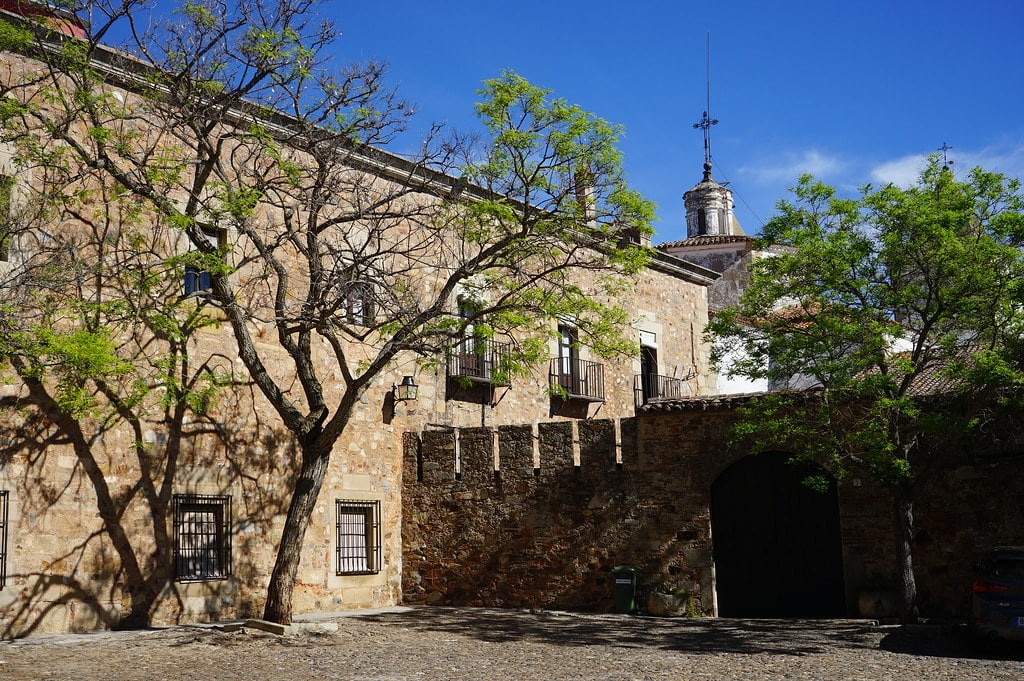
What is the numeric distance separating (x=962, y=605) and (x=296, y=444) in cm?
867

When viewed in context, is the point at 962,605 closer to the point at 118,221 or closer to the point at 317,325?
the point at 317,325

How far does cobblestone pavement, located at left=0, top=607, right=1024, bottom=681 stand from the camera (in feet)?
29.4

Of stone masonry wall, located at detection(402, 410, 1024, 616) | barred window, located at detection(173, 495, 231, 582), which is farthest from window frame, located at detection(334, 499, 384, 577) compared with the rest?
barred window, located at detection(173, 495, 231, 582)

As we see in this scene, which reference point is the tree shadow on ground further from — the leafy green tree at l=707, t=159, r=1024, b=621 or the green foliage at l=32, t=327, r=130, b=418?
the green foliage at l=32, t=327, r=130, b=418

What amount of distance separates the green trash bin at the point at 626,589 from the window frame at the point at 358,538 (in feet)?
11.6

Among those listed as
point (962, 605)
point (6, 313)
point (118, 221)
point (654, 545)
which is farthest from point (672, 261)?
point (6, 313)

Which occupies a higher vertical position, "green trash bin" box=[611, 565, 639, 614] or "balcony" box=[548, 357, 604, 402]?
"balcony" box=[548, 357, 604, 402]

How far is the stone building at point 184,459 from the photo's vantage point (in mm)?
11344

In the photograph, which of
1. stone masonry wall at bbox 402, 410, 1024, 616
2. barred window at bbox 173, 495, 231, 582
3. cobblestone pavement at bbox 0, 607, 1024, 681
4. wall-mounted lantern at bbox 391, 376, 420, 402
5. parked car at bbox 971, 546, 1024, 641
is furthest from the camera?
wall-mounted lantern at bbox 391, 376, 420, 402

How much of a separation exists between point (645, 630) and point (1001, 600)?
4.00 m

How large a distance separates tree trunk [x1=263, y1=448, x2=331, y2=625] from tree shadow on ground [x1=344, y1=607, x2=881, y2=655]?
5.46 feet

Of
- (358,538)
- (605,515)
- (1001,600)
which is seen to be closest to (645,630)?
(605,515)

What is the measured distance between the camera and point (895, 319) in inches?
484

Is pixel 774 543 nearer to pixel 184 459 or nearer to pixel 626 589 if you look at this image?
pixel 626 589
